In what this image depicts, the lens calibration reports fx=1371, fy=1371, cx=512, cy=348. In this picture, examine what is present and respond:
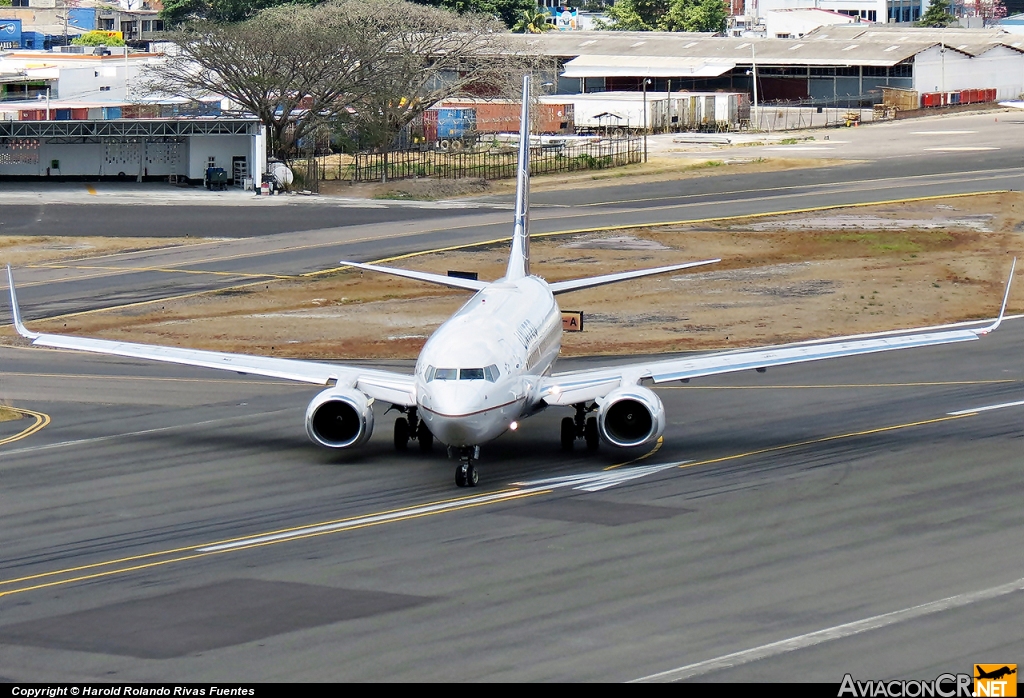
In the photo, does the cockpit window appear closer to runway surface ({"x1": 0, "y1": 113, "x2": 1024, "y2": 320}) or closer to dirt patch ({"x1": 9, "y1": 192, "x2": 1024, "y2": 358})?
dirt patch ({"x1": 9, "y1": 192, "x2": 1024, "y2": 358})

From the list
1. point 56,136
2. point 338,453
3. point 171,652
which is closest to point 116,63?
point 56,136

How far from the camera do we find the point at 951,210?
9881 cm

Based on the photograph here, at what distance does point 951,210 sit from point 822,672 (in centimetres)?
8148

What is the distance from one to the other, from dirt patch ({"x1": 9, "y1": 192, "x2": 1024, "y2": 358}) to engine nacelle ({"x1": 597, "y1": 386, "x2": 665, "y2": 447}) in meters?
19.0

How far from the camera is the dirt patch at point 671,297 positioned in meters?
60.8

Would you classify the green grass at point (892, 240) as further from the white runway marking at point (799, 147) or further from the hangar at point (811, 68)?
the hangar at point (811, 68)

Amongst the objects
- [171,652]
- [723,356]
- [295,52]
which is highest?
[295,52]

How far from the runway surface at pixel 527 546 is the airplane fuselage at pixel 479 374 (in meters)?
1.90

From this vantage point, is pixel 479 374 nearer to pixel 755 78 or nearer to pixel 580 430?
pixel 580 430

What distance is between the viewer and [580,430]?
133 feet

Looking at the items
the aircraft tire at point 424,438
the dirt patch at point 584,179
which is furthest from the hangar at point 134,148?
the aircraft tire at point 424,438

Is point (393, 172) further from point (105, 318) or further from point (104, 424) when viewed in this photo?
point (104, 424)

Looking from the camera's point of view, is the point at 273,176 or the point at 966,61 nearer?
the point at 273,176

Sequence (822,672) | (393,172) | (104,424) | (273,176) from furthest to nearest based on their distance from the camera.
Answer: (393,172) < (273,176) < (104,424) < (822,672)
